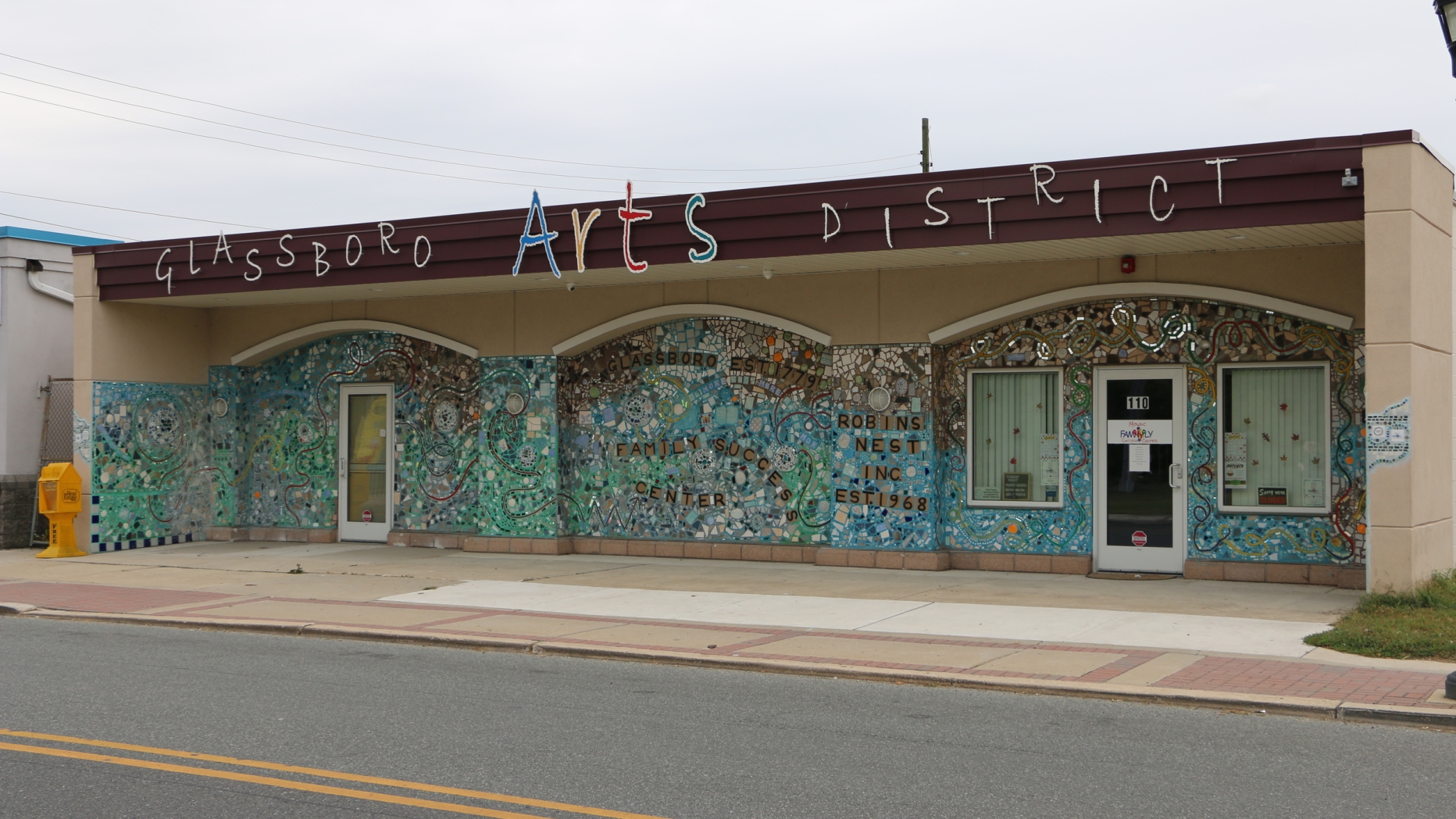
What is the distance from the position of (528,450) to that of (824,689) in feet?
29.9

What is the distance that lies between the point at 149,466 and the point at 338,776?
46.0ft

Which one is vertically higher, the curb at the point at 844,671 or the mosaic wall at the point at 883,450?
the mosaic wall at the point at 883,450

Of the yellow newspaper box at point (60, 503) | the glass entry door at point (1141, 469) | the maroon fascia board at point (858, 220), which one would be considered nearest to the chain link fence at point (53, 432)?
the yellow newspaper box at point (60, 503)

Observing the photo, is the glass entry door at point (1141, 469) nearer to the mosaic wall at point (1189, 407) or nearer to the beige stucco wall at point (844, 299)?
the mosaic wall at point (1189, 407)

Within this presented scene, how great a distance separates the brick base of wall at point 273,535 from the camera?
1955 cm

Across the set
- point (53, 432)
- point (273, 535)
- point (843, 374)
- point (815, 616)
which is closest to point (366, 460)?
point (273, 535)

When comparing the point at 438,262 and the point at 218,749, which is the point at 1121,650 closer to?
the point at 218,749

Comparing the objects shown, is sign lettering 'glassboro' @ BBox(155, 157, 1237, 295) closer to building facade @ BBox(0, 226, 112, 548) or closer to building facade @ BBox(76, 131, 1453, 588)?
building facade @ BBox(76, 131, 1453, 588)

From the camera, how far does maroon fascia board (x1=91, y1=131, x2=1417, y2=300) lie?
11.8m

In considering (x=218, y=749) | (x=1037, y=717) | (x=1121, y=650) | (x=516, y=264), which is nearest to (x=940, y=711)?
(x=1037, y=717)

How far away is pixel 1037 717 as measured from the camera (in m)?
8.18

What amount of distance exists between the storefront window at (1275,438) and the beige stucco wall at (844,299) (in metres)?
0.93

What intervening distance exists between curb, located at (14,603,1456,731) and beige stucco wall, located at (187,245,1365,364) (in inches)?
243

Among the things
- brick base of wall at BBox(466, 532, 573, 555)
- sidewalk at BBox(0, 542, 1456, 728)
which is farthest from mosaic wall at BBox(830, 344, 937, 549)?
brick base of wall at BBox(466, 532, 573, 555)
